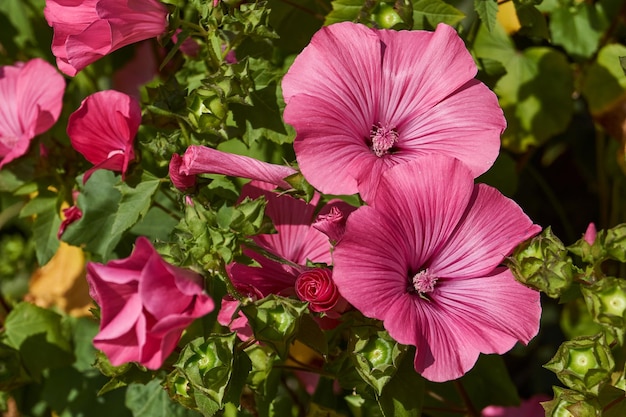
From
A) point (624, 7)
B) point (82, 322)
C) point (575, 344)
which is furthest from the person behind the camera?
point (624, 7)

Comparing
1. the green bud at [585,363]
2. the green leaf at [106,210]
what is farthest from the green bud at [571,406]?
the green leaf at [106,210]

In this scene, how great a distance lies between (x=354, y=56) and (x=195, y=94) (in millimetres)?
229

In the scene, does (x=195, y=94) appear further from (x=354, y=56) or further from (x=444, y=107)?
(x=444, y=107)

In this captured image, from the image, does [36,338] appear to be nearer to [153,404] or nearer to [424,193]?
[153,404]

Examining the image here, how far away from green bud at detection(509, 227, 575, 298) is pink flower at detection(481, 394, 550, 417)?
0.67 meters

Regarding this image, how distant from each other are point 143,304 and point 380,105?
443mm

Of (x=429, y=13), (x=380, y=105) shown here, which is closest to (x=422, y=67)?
(x=380, y=105)

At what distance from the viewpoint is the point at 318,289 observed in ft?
3.39

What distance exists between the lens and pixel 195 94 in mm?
1142

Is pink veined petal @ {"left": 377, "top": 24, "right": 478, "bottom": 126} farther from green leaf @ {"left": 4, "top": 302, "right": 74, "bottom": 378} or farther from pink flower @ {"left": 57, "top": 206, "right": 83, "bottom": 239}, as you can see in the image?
green leaf @ {"left": 4, "top": 302, "right": 74, "bottom": 378}

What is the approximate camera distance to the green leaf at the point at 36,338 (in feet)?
5.14

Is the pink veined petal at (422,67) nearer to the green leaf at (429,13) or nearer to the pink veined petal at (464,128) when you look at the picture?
the pink veined petal at (464,128)

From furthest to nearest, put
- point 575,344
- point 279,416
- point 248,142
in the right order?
1. point 279,416
2. point 248,142
3. point 575,344

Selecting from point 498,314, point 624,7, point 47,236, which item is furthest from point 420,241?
point 624,7
